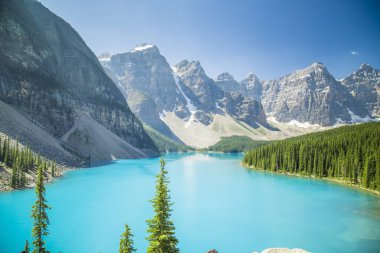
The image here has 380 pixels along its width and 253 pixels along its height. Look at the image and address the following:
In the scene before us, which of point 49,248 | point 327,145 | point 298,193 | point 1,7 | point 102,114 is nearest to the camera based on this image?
point 49,248

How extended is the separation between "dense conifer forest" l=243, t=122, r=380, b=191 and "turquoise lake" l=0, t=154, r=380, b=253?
25.5 feet

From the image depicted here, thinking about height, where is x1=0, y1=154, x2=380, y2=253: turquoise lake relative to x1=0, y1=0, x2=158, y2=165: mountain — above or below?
below

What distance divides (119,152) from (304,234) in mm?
129135

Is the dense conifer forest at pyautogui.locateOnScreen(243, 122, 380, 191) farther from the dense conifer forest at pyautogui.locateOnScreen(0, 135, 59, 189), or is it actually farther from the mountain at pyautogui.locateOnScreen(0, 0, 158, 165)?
the dense conifer forest at pyautogui.locateOnScreen(0, 135, 59, 189)

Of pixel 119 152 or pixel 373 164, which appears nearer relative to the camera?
pixel 373 164

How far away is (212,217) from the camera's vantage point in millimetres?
43688

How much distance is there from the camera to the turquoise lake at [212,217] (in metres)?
32.2

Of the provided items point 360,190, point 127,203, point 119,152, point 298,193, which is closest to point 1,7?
point 119,152

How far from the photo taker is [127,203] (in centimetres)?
5156

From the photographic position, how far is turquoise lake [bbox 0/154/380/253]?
32188 millimetres

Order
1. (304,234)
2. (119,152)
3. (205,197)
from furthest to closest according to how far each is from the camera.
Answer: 1. (119,152)
2. (205,197)
3. (304,234)

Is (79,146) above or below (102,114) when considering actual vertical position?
below

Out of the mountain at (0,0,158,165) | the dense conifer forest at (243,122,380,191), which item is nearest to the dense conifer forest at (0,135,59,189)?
the mountain at (0,0,158,165)

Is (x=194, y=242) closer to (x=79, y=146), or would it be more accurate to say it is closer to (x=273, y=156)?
(x=273, y=156)
